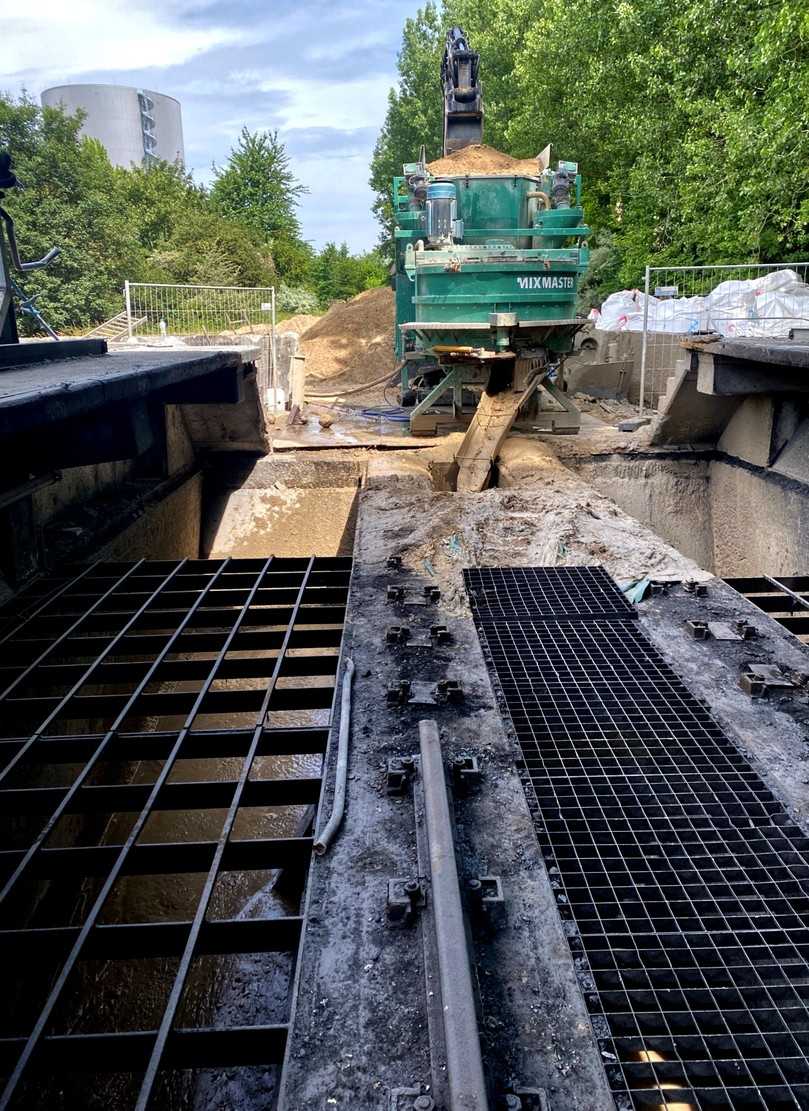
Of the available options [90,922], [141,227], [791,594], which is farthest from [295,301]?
[90,922]

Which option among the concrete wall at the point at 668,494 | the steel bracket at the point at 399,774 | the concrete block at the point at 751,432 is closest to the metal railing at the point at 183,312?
the concrete wall at the point at 668,494

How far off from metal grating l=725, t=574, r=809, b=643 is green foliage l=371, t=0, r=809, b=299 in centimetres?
1131

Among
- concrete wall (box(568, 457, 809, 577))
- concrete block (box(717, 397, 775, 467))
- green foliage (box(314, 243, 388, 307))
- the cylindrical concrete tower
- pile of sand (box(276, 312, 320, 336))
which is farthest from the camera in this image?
the cylindrical concrete tower

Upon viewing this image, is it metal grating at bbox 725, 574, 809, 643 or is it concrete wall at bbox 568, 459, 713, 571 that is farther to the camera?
concrete wall at bbox 568, 459, 713, 571

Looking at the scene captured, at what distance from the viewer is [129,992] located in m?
4.94

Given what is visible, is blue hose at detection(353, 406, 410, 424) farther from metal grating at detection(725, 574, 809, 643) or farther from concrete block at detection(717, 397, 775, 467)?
metal grating at detection(725, 574, 809, 643)

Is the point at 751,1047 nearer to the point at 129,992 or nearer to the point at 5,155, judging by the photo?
the point at 129,992

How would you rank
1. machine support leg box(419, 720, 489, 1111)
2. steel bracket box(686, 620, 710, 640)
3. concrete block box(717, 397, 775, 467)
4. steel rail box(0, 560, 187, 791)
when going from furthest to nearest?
concrete block box(717, 397, 775, 467) < steel bracket box(686, 620, 710, 640) < steel rail box(0, 560, 187, 791) < machine support leg box(419, 720, 489, 1111)

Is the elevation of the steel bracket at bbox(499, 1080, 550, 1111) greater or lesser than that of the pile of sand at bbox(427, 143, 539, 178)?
lesser

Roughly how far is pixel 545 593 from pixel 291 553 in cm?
566

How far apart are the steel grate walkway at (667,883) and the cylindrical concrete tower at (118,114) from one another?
6858cm

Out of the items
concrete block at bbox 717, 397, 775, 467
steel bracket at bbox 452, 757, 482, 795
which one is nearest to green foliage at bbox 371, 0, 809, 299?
concrete block at bbox 717, 397, 775, 467

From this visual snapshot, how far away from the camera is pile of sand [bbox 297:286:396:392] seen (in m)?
20.3

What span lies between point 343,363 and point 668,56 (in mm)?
9950
